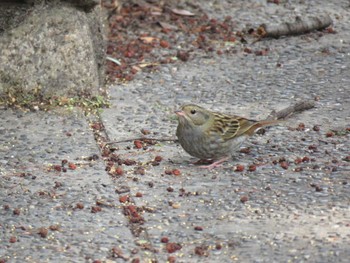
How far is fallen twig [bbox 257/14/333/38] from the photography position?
9852 mm

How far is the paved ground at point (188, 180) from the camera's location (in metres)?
5.67

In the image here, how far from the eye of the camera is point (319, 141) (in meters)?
7.38

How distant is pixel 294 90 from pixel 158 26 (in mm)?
2172

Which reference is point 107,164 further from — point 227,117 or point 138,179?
point 227,117

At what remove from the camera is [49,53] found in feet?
26.9

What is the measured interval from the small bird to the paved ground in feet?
0.39

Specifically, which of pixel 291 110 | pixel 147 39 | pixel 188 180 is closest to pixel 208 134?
pixel 188 180

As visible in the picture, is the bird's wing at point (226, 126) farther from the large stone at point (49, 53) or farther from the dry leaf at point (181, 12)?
the dry leaf at point (181, 12)

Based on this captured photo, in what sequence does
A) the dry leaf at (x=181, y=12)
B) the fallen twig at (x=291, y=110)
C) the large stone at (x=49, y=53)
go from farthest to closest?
the dry leaf at (x=181, y=12), the large stone at (x=49, y=53), the fallen twig at (x=291, y=110)

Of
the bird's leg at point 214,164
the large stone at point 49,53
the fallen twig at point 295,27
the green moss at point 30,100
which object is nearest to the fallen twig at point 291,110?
the bird's leg at point 214,164

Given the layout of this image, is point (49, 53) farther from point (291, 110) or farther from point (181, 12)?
point (181, 12)

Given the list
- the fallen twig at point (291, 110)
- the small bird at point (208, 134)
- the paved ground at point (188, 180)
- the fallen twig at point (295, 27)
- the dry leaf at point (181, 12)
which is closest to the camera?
the paved ground at point (188, 180)

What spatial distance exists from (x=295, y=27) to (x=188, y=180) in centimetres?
354

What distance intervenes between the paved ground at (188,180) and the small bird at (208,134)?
0.39ft
